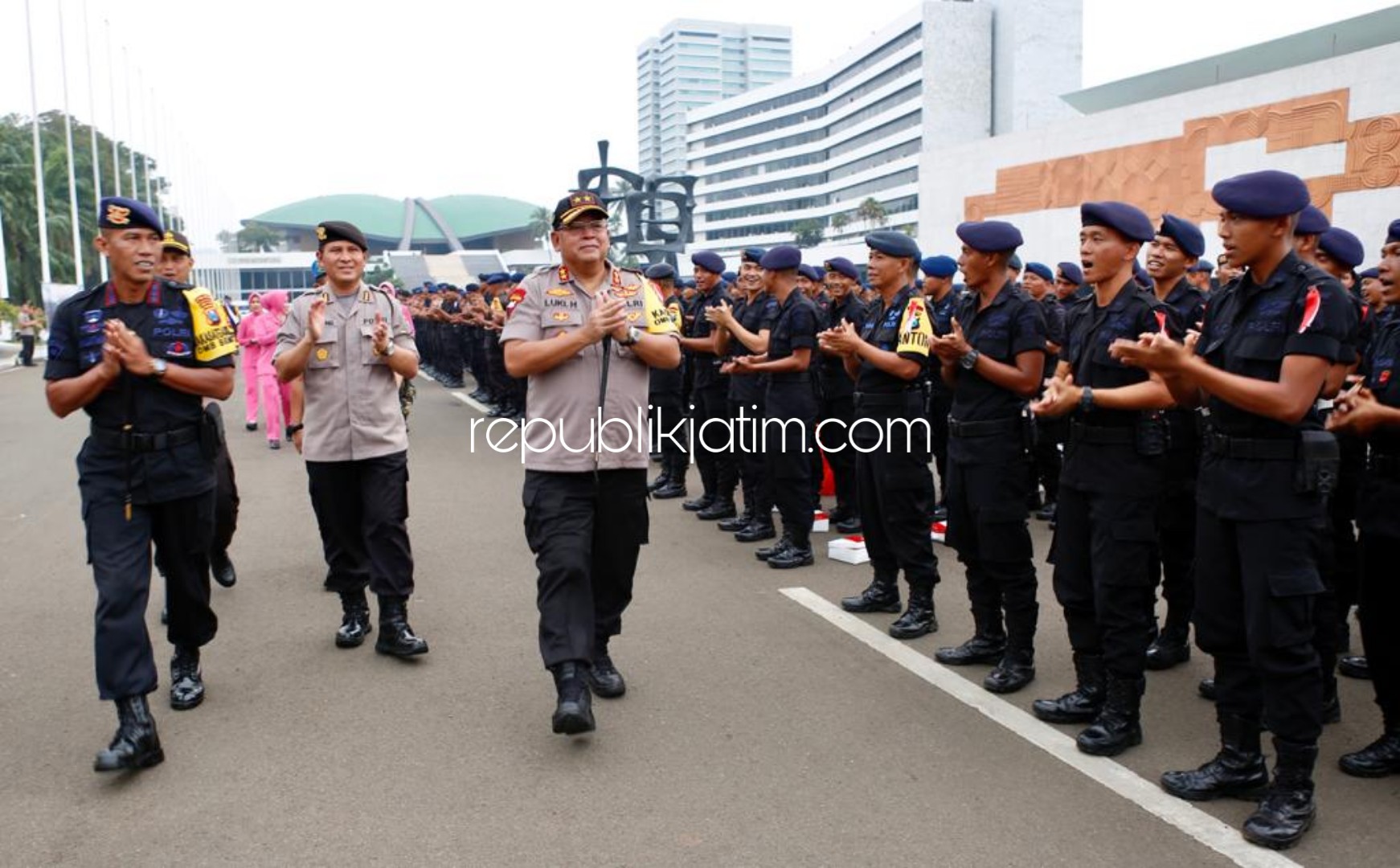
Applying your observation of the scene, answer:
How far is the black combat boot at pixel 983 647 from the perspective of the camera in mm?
4918

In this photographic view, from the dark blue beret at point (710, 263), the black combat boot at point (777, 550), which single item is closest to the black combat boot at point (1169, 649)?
the black combat boot at point (777, 550)

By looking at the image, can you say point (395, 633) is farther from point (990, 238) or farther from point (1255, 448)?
point (1255, 448)

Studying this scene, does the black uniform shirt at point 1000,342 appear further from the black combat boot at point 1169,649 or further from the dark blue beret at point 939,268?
the dark blue beret at point 939,268

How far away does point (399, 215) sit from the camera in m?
155

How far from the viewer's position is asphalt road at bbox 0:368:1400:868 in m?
3.26

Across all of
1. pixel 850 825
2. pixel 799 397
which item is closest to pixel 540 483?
pixel 850 825

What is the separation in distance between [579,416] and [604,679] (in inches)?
45.7

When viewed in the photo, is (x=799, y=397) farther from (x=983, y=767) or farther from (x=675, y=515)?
(x=983, y=767)

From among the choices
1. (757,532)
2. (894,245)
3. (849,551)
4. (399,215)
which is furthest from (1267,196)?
(399,215)

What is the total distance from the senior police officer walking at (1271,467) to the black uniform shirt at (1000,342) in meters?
1.09

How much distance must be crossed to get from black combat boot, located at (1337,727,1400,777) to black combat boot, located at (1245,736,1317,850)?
20.8 inches

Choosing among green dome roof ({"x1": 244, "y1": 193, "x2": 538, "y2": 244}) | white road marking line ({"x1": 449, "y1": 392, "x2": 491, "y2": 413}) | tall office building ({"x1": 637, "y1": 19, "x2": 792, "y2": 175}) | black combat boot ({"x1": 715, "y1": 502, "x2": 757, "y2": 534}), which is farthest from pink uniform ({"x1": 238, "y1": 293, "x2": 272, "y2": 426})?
tall office building ({"x1": 637, "y1": 19, "x2": 792, "y2": 175})

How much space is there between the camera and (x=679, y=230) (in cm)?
4906

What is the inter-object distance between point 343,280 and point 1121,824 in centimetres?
395
